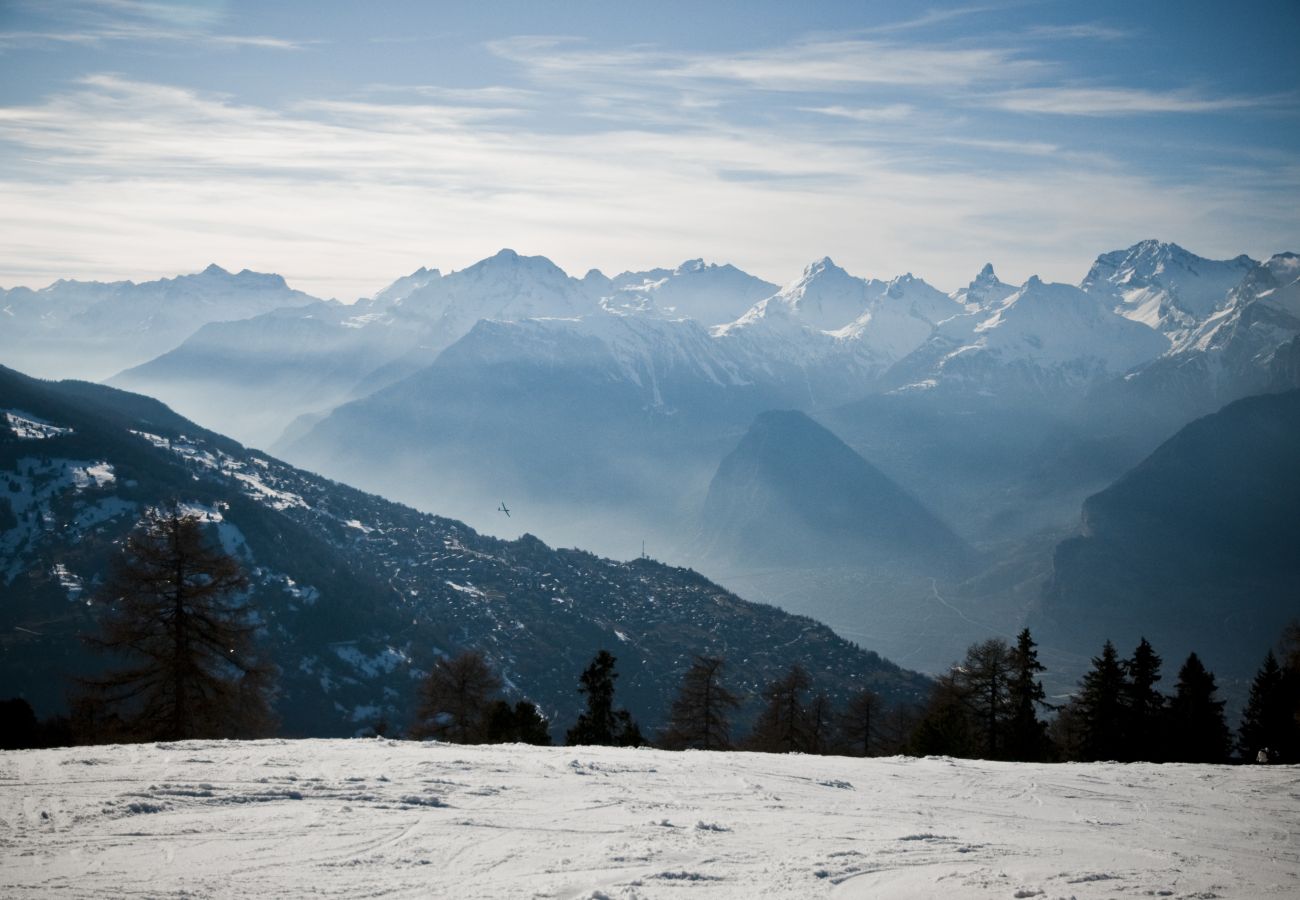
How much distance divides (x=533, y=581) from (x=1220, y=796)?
174440 mm

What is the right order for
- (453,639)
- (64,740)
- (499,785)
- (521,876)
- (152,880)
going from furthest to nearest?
1. (453,639)
2. (64,740)
3. (499,785)
4. (521,876)
5. (152,880)

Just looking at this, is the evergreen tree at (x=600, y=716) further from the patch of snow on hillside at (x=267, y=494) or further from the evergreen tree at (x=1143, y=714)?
the patch of snow on hillside at (x=267, y=494)

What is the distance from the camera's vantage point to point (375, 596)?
154625 mm

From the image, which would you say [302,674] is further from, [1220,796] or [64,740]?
[1220,796]

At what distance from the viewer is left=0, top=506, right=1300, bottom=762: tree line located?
2462 centimetres

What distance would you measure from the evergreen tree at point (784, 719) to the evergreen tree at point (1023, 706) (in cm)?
941

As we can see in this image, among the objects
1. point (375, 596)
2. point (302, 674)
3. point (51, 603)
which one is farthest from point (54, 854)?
point (375, 596)

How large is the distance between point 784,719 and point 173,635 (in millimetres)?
28388

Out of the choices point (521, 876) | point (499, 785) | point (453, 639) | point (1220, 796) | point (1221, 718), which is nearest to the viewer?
point (521, 876)

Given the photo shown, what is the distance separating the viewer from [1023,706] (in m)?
37.0

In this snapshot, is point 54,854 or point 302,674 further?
point 302,674

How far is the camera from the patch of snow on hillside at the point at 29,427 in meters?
154

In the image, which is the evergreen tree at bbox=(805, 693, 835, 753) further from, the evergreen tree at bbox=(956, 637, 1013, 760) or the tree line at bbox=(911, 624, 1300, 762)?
the evergreen tree at bbox=(956, 637, 1013, 760)

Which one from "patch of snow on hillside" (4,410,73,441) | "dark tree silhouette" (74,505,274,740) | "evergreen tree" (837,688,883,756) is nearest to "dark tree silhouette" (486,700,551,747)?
"dark tree silhouette" (74,505,274,740)
